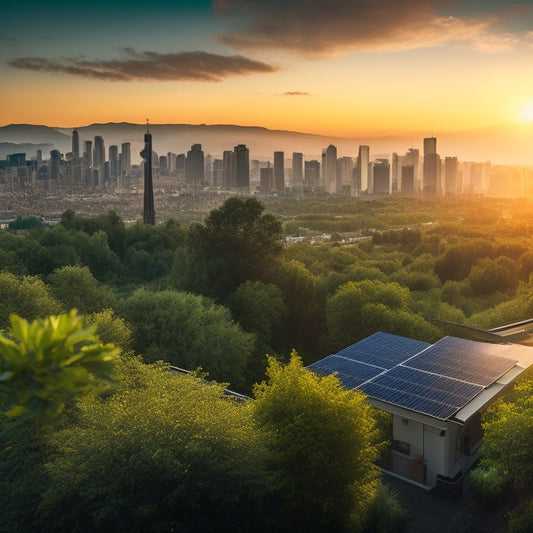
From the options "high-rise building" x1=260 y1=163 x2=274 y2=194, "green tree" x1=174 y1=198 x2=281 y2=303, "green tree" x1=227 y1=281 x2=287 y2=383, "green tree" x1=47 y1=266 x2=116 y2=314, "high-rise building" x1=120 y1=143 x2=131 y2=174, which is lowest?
"green tree" x1=227 y1=281 x2=287 y2=383

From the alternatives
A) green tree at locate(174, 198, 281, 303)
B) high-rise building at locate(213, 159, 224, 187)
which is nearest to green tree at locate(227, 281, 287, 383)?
green tree at locate(174, 198, 281, 303)

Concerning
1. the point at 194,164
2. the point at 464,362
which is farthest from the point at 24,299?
the point at 194,164

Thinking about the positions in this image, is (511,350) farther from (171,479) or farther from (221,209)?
(221,209)

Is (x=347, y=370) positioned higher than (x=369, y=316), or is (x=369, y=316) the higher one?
(x=369, y=316)

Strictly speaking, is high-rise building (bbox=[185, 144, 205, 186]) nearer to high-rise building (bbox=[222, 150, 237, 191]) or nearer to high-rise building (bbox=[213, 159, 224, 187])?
high-rise building (bbox=[222, 150, 237, 191])

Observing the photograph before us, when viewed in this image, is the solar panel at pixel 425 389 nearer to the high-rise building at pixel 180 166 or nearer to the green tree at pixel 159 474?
the green tree at pixel 159 474

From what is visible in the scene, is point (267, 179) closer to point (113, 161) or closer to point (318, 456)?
point (113, 161)

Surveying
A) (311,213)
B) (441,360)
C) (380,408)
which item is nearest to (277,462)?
(380,408)
